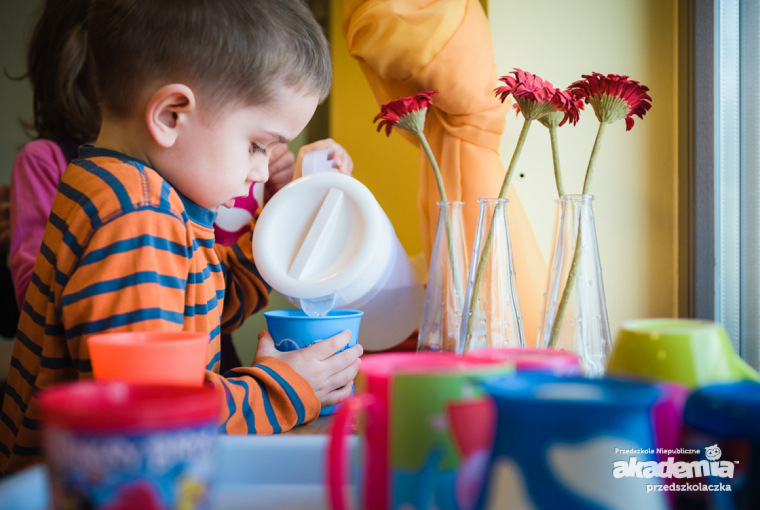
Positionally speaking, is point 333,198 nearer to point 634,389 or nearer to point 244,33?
point 244,33

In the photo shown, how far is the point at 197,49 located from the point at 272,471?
56 cm

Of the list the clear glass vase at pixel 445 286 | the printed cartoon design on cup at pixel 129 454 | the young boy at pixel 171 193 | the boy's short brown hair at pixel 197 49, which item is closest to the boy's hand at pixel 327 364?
the young boy at pixel 171 193

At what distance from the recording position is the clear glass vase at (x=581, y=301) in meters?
0.65

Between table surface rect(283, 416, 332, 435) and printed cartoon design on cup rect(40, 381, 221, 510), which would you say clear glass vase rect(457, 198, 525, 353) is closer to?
table surface rect(283, 416, 332, 435)

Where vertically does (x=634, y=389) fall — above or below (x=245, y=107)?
below

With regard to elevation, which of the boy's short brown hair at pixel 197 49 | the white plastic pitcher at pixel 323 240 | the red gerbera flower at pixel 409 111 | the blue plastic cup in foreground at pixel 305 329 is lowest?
the blue plastic cup in foreground at pixel 305 329

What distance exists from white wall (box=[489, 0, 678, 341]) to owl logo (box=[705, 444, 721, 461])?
2.85 ft

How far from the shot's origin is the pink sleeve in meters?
1.34

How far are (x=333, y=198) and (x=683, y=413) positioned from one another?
1.98ft

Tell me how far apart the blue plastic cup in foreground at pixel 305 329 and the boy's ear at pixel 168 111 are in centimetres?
28

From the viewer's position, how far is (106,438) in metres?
0.23

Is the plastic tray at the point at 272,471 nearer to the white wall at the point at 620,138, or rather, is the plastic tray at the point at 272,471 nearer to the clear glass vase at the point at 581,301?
the clear glass vase at the point at 581,301

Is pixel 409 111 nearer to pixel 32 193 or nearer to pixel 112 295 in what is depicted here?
pixel 112 295

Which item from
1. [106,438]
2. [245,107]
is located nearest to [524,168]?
[245,107]
